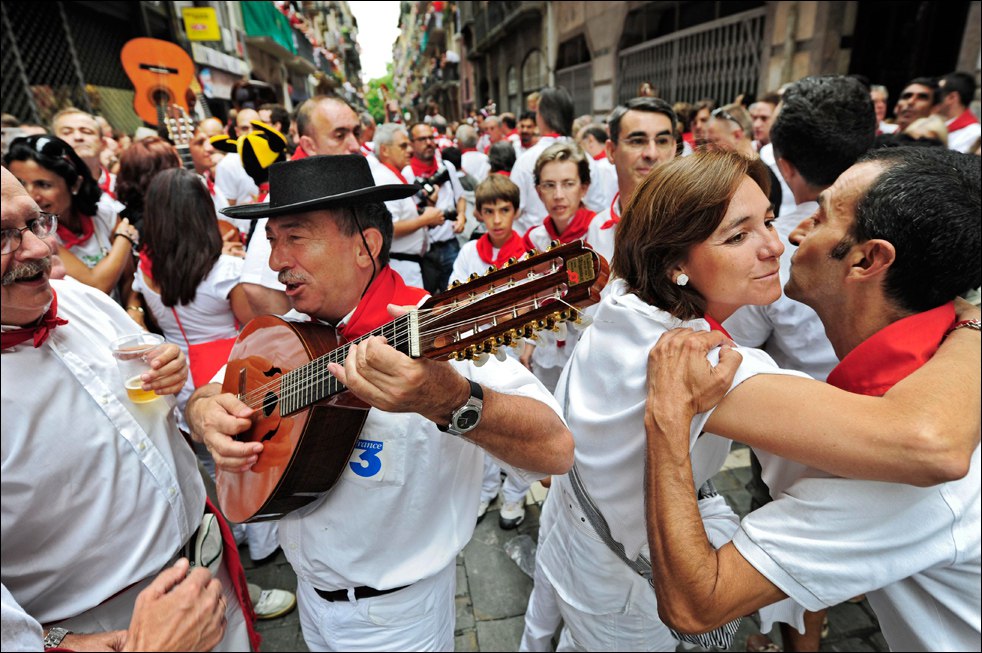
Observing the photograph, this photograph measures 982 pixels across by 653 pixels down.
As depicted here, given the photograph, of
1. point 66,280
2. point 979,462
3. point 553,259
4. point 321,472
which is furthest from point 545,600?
point 66,280

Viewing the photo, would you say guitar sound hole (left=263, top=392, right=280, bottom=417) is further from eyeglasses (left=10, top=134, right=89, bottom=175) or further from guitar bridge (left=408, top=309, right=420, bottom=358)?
eyeglasses (left=10, top=134, right=89, bottom=175)

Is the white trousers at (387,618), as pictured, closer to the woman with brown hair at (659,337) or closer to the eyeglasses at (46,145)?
the woman with brown hair at (659,337)

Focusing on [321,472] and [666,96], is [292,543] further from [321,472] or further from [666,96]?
[666,96]

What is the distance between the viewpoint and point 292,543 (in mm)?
1805

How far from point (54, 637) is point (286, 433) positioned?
27.5 inches

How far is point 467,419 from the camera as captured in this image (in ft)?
4.04

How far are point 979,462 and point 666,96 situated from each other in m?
13.8

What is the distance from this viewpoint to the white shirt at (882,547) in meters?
1.14

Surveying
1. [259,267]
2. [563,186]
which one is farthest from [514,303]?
[563,186]

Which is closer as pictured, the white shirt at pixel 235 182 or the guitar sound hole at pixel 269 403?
the guitar sound hole at pixel 269 403

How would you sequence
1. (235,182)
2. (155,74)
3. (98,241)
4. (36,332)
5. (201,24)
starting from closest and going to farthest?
(36,332) < (98,241) < (235,182) < (155,74) < (201,24)

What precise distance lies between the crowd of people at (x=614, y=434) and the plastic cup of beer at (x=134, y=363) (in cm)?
3

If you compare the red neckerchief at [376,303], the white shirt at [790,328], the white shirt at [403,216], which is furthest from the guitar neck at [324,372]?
the white shirt at [403,216]

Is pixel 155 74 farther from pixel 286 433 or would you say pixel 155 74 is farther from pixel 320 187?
pixel 286 433
